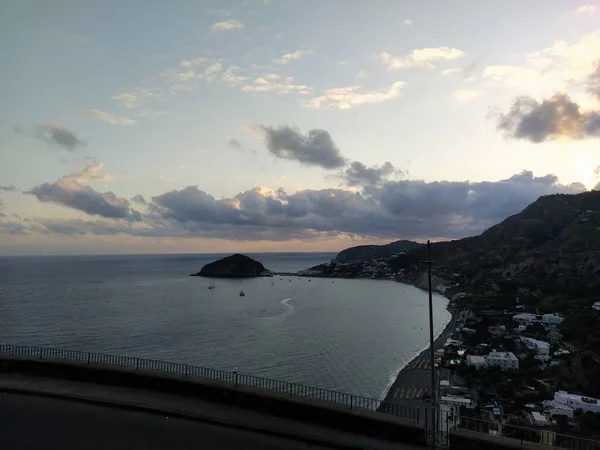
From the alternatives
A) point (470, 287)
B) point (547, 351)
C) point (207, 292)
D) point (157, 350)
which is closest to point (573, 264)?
point (470, 287)

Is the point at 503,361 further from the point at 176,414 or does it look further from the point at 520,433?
the point at 176,414

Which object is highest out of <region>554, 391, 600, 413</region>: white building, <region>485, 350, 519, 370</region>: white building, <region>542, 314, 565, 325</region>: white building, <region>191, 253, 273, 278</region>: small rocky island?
<region>191, 253, 273, 278</region>: small rocky island

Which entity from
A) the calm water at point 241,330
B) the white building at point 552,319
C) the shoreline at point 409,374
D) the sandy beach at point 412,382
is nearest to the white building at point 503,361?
the shoreline at point 409,374

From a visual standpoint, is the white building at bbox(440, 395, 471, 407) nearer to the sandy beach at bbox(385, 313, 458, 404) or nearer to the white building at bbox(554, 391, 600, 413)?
the sandy beach at bbox(385, 313, 458, 404)

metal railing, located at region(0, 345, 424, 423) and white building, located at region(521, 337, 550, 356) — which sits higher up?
metal railing, located at region(0, 345, 424, 423)

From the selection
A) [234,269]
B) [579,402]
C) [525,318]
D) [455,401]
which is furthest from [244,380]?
[234,269]

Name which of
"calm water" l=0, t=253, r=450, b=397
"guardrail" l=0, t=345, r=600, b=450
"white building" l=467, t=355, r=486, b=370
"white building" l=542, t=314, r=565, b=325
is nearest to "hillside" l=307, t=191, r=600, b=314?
"white building" l=542, t=314, r=565, b=325

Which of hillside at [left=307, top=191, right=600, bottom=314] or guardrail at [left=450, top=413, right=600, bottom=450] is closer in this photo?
guardrail at [left=450, top=413, right=600, bottom=450]
